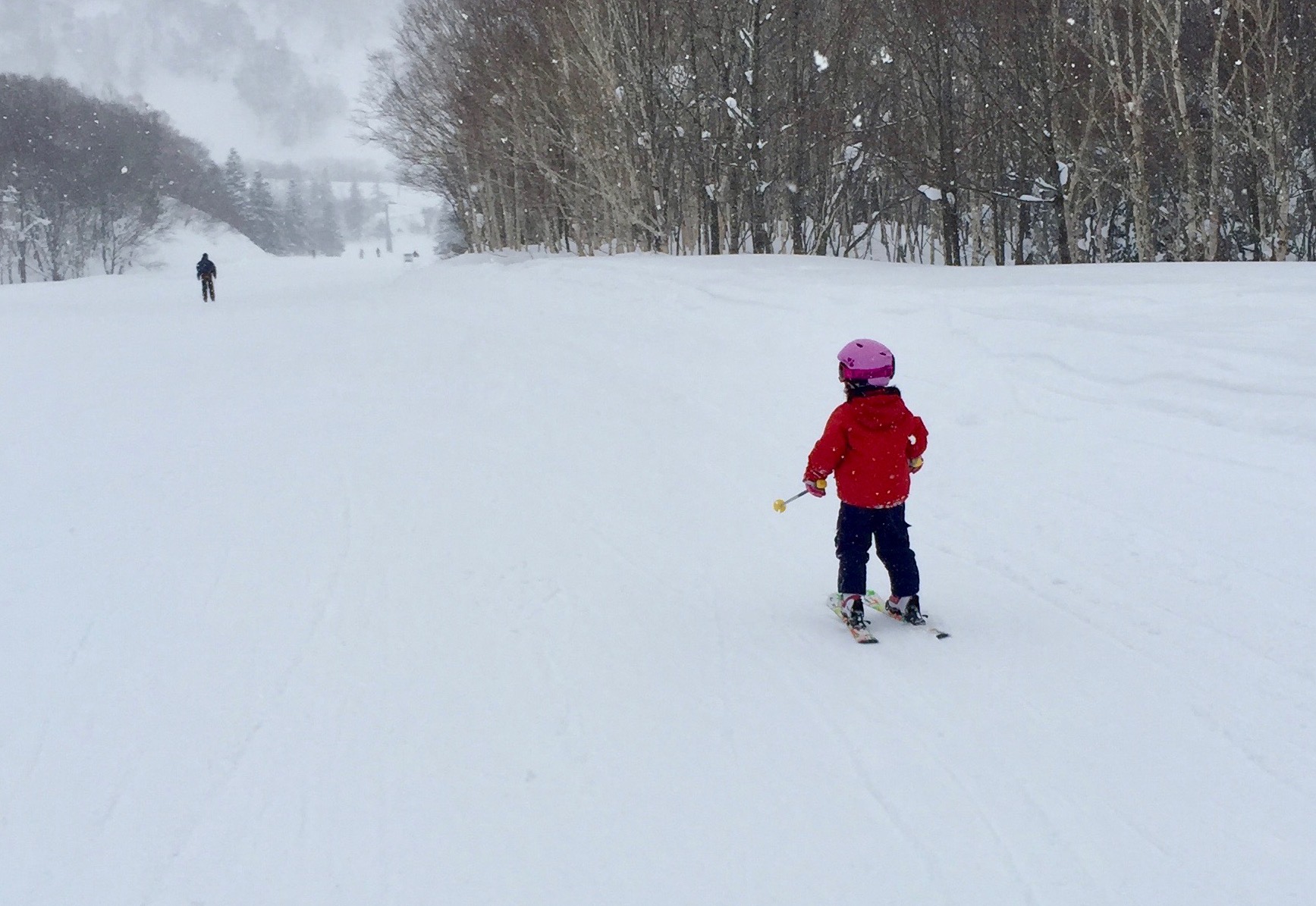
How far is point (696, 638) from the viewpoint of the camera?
15.6ft

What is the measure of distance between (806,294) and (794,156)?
8.24m

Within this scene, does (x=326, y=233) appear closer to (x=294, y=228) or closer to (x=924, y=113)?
(x=294, y=228)

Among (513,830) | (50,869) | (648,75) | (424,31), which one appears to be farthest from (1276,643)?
(424,31)

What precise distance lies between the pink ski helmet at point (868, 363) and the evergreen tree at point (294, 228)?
12694cm

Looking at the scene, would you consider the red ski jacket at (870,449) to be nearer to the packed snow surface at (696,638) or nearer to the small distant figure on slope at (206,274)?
the packed snow surface at (696,638)

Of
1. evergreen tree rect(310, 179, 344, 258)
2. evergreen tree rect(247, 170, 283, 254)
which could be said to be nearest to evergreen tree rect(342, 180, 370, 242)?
evergreen tree rect(310, 179, 344, 258)

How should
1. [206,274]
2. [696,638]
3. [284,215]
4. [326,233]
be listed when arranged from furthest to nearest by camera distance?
[326,233]
[284,215]
[206,274]
[696,638]

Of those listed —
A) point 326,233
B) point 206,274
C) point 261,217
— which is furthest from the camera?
point 326,233

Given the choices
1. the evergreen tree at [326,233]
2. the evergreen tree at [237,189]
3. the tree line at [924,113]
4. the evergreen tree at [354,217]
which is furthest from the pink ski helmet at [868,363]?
the evergreen tree at [354,217]

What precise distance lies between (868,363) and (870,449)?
42 centimetres

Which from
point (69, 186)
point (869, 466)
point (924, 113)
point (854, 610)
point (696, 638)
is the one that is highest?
point (69, 186)

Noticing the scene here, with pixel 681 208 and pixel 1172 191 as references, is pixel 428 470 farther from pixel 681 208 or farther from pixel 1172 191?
pixel 1172 191

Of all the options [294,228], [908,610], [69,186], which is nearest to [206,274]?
[908,610]

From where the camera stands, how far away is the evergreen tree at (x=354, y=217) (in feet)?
585
